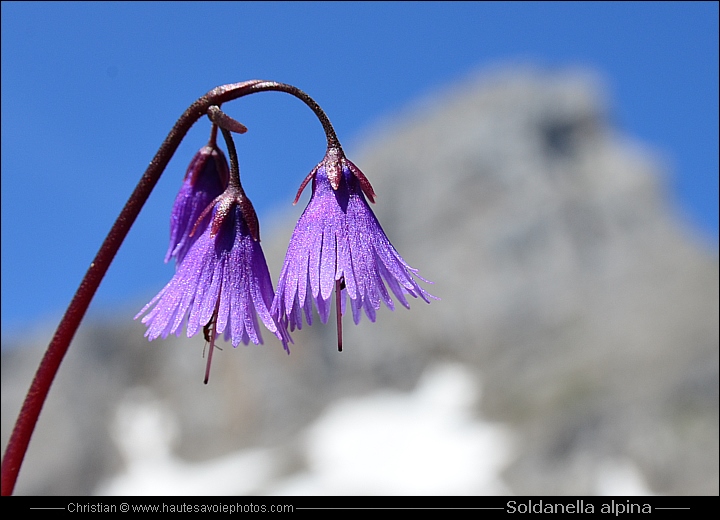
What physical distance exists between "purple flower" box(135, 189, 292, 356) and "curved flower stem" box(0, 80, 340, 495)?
201 millimetres

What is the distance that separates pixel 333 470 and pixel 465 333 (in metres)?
8.50

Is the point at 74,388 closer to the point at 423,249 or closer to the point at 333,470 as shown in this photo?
the point at 333,470

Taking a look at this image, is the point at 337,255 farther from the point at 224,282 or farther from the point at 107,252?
the point at 107,252

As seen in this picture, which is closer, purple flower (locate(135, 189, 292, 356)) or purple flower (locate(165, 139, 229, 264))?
purple flower (locate(135, 189, 292, 356))

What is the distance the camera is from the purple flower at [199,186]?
2.77 meters

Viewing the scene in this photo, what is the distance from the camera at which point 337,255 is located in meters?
2.46

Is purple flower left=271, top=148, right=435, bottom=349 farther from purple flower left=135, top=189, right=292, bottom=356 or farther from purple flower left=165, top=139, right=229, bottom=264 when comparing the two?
purple flower left=165, top=139, right=229, bottom=264

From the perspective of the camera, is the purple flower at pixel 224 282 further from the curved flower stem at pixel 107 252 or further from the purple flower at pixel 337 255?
the curved flower stem at pixel 107 252

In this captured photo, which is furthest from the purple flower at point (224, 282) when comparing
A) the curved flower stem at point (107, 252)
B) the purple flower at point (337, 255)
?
the curved flower stem at point (107, 252)

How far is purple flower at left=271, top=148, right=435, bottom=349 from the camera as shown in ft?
8.00

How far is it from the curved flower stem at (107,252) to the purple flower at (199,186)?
0.33 m

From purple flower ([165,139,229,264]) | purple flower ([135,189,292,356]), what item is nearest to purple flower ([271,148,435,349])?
purple flower ([135,189,292,356])

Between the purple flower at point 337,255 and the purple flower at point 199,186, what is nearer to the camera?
the purple flower at point 337,255

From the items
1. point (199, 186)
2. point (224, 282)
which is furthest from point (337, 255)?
point (199, 186)
